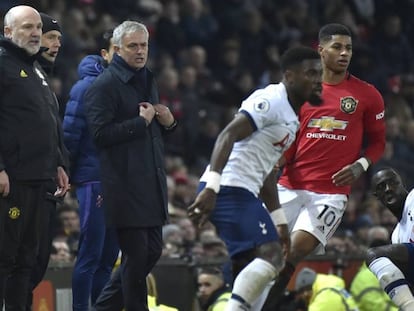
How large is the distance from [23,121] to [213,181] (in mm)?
1341

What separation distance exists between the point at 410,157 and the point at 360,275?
5.78 meters

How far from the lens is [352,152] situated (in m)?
11.1

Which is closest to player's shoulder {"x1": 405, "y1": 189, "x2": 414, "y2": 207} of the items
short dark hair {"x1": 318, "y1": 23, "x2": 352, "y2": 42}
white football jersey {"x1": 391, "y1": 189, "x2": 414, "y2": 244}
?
white football jersey {"x1": 391, "y1": 189, "x2": 414, "y2": 244}

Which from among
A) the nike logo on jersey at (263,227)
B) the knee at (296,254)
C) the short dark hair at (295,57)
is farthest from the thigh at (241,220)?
the knee at (296,254)

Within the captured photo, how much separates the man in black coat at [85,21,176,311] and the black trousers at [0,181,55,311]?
1.73 feet

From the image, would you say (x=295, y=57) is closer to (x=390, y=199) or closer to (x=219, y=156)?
(x=219, y=156)

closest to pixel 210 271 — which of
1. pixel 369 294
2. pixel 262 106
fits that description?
pixel 369 294

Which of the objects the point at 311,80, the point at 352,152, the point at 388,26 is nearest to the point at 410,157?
the point at 388,26

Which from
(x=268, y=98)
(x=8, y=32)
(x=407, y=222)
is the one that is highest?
(x=8, y=32)

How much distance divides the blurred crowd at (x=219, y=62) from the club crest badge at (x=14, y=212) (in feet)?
14.5

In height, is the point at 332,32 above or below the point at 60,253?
above

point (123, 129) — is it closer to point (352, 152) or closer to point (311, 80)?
point (311, 80)

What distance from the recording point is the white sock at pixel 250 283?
28.7 ft

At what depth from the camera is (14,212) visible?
8828mm
